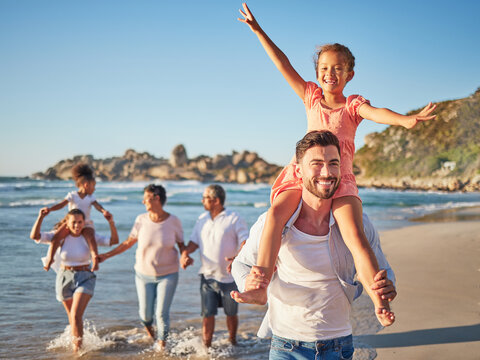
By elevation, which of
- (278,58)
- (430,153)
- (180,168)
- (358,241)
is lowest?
(358,241)

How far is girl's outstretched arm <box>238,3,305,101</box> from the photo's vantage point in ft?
11.4

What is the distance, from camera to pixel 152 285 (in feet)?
18.4

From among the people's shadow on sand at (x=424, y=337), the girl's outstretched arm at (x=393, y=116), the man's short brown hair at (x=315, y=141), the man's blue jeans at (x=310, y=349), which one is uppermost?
the girl's outstretched arm at (x=393, y=116)

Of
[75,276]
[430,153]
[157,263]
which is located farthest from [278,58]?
[430,153]

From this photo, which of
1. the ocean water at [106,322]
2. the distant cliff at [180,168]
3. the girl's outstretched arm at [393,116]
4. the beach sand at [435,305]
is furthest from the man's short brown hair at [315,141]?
the distant cliff at [180,168]

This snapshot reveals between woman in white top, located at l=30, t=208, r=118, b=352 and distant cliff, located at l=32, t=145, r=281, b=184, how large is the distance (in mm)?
84074

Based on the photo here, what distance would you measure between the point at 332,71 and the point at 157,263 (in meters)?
3.44

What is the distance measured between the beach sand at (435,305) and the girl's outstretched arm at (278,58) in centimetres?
321

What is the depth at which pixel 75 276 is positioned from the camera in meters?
5.34

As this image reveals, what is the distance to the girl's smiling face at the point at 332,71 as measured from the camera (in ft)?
10.3

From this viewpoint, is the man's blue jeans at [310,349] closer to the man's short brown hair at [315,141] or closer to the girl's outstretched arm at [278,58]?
the man's short brown hair at [315,141]

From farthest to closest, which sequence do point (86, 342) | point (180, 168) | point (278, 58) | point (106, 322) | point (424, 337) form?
point (180, 168) < point (106, 322) < point (86, 342) < point (424, 337) < point (278, 58)

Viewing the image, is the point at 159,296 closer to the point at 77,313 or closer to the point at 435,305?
the point at 77,313

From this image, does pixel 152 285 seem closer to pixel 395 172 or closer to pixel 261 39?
pixel 261 39
